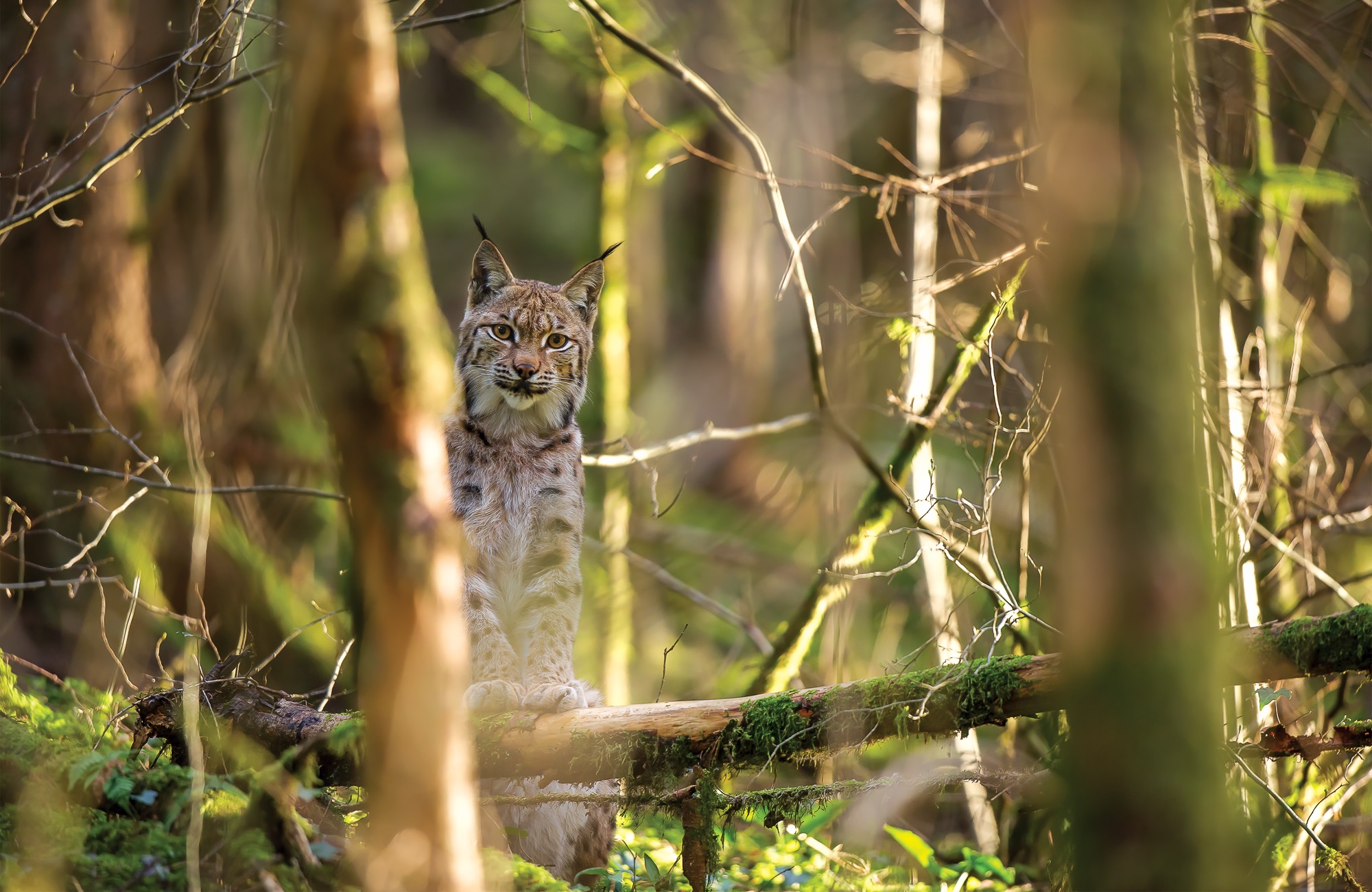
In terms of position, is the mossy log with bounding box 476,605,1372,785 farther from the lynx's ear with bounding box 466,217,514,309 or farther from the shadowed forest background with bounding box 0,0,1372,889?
the lynx's ear with bounding box 466,217,514,309

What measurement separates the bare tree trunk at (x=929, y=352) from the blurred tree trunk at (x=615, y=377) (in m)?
1.87

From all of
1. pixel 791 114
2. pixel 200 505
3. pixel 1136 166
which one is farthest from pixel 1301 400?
pixel 200 505

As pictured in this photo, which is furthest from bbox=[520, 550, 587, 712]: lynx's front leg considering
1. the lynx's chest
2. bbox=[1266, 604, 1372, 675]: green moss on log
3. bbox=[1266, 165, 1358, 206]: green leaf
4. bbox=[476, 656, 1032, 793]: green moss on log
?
bbox=[1266, 165, 1358, 206]: green leaf

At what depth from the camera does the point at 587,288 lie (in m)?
5.28

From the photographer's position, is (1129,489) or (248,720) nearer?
(1129,489)

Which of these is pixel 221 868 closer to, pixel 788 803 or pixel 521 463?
pixel 788 803

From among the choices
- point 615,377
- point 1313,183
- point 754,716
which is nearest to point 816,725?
point 754,716

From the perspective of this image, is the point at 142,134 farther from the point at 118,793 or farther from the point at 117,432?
the point at 118,793

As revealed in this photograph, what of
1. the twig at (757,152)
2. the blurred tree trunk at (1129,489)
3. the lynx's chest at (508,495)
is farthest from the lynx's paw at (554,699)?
the blurred tree trunk at (1129,489)

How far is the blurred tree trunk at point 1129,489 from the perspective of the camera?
6.44 ft

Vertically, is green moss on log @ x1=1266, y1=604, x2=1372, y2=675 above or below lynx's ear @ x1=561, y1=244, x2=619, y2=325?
below

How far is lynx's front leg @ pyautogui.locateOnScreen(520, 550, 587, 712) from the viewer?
4.29 meters

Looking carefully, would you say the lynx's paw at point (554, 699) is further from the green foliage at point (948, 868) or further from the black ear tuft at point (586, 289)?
the black ear tuft at point (586, 289)

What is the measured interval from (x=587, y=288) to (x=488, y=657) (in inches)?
77.2
